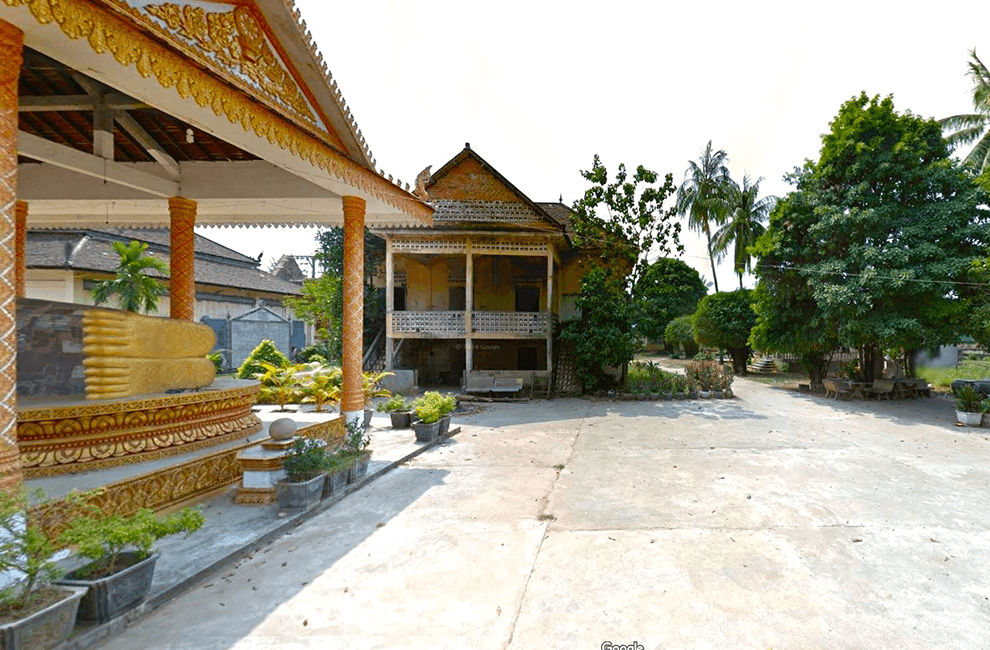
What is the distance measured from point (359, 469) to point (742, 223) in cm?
2932

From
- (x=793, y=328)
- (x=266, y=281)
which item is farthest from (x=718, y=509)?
(x=266, y=281)

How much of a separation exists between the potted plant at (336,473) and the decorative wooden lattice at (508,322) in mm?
10955

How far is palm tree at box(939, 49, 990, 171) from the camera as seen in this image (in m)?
20.4

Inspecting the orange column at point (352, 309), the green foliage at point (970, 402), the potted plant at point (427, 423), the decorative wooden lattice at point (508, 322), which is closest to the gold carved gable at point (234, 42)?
the orange column at point (352, 309)

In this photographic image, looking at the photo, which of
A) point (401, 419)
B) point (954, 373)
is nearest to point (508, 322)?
point (401, 419)

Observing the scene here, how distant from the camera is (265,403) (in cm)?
1162

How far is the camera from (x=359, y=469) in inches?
265

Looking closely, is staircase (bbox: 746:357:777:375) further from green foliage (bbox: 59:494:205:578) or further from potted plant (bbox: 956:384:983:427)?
green foliage (bbox: 59:494:205:578)

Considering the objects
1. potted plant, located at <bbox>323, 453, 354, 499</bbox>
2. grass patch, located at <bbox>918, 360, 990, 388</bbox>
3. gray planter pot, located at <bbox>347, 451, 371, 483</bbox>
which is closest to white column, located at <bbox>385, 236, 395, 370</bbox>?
gray planter pot, located at <bbox>347, 451, 371, 483</bbox>

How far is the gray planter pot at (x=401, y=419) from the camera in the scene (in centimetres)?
1069

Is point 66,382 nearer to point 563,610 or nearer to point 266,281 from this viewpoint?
point 563,610

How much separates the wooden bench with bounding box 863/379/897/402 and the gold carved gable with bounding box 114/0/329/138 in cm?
1800

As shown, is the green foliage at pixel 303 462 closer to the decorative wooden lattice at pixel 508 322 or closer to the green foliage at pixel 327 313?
the decorative wooden lattice at pixel 508 322

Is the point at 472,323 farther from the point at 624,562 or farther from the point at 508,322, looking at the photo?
the point at 624,562
